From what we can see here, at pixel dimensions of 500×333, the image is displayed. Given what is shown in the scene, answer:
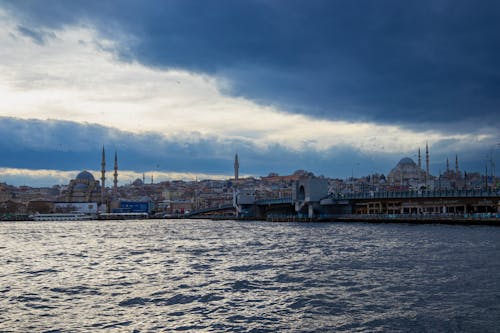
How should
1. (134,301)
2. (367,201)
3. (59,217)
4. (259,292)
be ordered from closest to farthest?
(134,301) < (259,292) < (367,201) < (59,217)

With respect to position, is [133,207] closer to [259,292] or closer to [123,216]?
[123,216]

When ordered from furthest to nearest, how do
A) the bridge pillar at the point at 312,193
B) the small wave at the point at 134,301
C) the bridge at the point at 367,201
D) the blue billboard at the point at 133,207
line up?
the blue billboard at the point at 133,207, the bridge pillar at the point at 312,193, the bridge at the point at 367,201, the small wave at the point at 134,301

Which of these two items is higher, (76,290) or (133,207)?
(133,207)

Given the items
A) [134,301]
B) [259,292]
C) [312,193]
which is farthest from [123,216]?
[134,301]

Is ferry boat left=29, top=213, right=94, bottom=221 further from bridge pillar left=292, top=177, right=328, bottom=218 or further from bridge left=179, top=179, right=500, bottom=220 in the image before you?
bridge pillar left=292, top=177, right=328, bottom=218

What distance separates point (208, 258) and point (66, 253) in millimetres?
13090

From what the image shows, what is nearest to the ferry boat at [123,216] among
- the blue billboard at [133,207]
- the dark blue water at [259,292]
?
the blue billboard at [133,207]

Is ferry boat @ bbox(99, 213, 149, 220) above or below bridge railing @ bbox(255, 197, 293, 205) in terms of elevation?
below

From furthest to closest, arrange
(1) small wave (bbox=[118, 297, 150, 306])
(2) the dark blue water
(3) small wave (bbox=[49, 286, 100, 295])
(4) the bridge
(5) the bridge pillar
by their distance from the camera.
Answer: (5) the bridge pillar → (4) the bridge → (3) small wave (bbox=[49, 286, 100, 295]) → (1) small wave (bbox=[118, 297, 150, 306]) → (2) the dark blue water

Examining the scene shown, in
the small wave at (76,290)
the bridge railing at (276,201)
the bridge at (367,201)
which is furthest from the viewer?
the bridge railing at (276,201)

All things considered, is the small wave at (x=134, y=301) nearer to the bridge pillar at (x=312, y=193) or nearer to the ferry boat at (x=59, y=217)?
the bridge pillar at (x=312, y=193)

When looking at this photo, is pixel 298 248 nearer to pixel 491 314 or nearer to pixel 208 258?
pixel 208 258

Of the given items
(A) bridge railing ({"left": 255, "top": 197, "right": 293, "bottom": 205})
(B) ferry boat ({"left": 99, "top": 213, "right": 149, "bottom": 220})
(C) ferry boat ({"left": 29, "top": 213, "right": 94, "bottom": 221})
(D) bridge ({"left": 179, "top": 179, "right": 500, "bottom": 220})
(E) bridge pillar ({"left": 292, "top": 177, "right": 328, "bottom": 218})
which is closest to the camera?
(D) bridge ({"left": 179, "top": 179, "right": 500, "bottom": 220})

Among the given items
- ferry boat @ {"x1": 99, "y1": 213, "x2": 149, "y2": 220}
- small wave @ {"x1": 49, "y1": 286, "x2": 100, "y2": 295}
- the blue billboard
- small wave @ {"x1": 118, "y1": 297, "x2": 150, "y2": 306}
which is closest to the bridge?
ferry boat @ {"x1": 99, "y1": 213, "x2": 149, "y2": 220}
